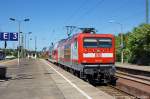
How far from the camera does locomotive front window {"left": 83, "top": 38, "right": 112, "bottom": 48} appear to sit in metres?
27.4

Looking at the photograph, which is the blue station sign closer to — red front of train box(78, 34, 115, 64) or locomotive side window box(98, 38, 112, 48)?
red front of train box(78, 34, 115, 64)

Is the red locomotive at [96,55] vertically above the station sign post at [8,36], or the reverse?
the station sign post at [8,36]

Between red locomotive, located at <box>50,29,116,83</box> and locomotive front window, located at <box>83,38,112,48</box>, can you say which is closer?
red locomotive, located at <box>50,29,116,83</box>

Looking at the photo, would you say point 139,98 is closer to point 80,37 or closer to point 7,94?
point 7,94

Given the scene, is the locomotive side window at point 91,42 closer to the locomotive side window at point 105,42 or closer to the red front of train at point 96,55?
the red front of train at point 96,55

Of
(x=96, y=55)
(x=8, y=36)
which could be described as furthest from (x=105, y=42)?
(x=8, y=36)

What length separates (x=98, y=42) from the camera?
27.5 metres

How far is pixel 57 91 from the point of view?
1933cm

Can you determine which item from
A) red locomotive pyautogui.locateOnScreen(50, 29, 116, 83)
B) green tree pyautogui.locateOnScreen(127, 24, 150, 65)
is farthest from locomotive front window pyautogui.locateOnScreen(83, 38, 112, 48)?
green tree pyautogui.locateOnScreen(127, 24, 150, 65)

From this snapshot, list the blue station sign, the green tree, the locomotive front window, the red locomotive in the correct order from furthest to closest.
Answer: the green tree
the blue station sign
the locomotive front window
the red locomotive

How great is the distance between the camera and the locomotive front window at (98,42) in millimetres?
27361

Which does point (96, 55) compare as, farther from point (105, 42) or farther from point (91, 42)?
point (105, 42)

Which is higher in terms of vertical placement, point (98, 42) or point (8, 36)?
point (8, 36)

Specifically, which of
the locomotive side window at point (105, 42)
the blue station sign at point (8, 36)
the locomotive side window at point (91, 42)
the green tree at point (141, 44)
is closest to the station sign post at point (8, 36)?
the blue station sign at point (8, 36)
